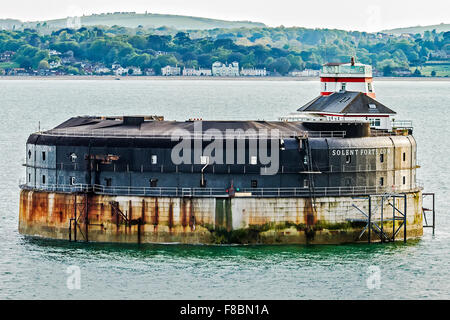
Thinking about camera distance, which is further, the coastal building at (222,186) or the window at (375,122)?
the window at (375,122)

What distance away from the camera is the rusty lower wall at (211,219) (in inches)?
2672

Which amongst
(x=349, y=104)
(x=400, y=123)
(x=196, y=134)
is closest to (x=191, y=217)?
(x=196, y=134)

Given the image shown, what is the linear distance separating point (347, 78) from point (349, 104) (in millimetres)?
4750

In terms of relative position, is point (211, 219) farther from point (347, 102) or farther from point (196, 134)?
point (347, 102)

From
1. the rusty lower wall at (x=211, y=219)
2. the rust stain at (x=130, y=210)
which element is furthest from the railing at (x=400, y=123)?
the rust stain at (x=130, y=210)

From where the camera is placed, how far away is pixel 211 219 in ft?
223

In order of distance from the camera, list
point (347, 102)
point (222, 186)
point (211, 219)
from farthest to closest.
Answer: point (347, 102)
point (222, 186)
point (211, 219)

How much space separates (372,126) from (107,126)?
17.4 metres

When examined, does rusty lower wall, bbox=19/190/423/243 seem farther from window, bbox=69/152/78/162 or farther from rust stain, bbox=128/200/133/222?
Result: window, bbox=69/152/78/162

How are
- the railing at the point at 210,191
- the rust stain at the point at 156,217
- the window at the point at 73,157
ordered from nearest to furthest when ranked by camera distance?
the rust stain at the point at 156,217, the railing at the point at 210,191, the window at the point at 73,157

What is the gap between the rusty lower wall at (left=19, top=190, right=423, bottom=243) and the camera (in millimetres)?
67875

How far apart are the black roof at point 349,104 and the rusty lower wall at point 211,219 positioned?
38.1ft

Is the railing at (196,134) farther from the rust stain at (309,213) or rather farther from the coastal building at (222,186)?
the rust stain at (309,213)
